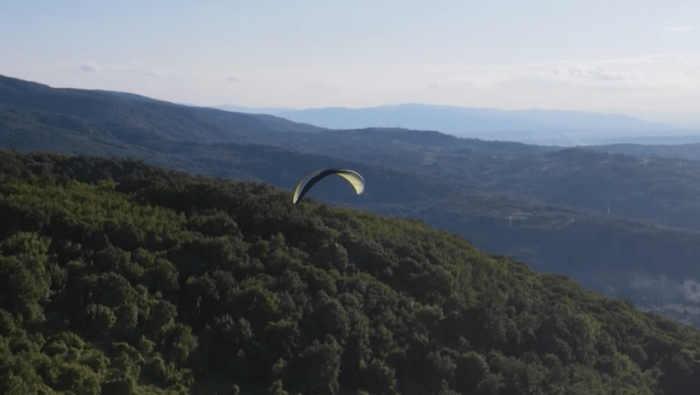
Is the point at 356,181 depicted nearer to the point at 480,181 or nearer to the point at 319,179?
the point at 319,179

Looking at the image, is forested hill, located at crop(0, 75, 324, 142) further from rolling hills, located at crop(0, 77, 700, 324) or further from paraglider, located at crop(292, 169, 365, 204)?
paraglider, located at crop(292, 169, 365, 204)

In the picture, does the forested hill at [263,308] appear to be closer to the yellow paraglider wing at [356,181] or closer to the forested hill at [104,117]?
the yellow paraglider wing at [356,181]

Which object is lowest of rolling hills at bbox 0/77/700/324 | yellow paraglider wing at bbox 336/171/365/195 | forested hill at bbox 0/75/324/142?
rolling hills at bbox 0/77/700/324

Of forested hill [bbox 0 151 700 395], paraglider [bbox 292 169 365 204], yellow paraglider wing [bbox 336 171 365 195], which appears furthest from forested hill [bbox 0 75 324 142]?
yellow paraglider wing [bbox 336 171 365 195]

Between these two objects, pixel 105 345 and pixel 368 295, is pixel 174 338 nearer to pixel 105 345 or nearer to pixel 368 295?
pixel 105 345

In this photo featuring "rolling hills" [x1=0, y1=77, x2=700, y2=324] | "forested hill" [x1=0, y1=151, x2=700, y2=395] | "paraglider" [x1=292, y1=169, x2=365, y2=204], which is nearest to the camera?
"forested hill" [x1=0, y1=151, x2=700, y2=395]

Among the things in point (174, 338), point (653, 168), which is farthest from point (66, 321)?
point (653, 168)

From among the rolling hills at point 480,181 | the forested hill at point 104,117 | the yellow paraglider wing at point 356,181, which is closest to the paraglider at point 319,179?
the yellow paraglider wing at point 356,181

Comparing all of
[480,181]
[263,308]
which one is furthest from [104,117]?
[263,308]

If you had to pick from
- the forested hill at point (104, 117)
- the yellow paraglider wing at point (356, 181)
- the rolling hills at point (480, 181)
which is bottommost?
the rolling hills at point (480, 181)
